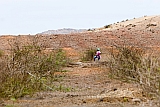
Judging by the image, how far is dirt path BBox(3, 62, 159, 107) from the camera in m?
13.6

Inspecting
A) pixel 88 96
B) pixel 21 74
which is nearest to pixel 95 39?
pixel 88 96

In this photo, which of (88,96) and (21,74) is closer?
(21,74)

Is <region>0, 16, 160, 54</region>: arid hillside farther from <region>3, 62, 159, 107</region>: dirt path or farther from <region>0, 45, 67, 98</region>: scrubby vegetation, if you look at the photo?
<region>0, 45, 67, 98</region>: scrubby vegetation

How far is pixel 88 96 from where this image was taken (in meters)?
15.3

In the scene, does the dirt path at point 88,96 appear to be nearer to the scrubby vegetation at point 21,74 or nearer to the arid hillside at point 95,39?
the scrubby vegetation at point 21,74

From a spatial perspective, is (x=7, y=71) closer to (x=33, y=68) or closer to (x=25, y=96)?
(x=25, y=96)

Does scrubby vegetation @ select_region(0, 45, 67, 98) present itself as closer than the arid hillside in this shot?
Yes

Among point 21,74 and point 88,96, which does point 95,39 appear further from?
point 21,74

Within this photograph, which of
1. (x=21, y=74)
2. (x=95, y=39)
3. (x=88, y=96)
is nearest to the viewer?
(x=21, y=74)

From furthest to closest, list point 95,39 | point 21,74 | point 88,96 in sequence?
point 95,39
point 88,96
point 21,74

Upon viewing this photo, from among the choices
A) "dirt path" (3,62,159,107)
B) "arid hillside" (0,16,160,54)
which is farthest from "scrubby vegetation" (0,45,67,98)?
"arid hillside" (0,16,160,54)

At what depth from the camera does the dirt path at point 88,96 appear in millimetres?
13570

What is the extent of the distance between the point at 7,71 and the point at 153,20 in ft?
153

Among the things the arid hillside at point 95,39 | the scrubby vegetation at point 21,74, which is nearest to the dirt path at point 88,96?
the scrubby vegetation at point 21,74
